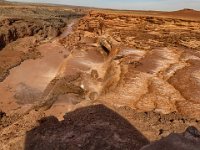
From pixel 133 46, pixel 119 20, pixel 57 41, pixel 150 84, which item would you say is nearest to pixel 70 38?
pixel 57 41

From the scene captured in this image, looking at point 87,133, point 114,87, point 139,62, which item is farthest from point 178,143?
point 139,62

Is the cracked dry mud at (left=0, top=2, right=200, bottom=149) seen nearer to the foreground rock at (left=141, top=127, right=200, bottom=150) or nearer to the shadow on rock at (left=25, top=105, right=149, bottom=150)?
the shadow on rock at (left=25, top=105, right=149, bottom=150)

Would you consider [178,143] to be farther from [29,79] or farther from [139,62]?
[29,79]

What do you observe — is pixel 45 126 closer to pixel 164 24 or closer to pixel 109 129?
pixel 109 129

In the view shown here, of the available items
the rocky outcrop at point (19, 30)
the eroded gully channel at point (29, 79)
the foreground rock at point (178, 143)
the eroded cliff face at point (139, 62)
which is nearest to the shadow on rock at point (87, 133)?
the eroded cliff face at point (139, 62)

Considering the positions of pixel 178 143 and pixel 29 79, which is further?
pixel 29 79

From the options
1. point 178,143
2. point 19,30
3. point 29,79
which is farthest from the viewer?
point 19,30

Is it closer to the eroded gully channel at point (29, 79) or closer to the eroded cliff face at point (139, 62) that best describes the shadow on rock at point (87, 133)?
the eroded cliff face at point (139, 62)
